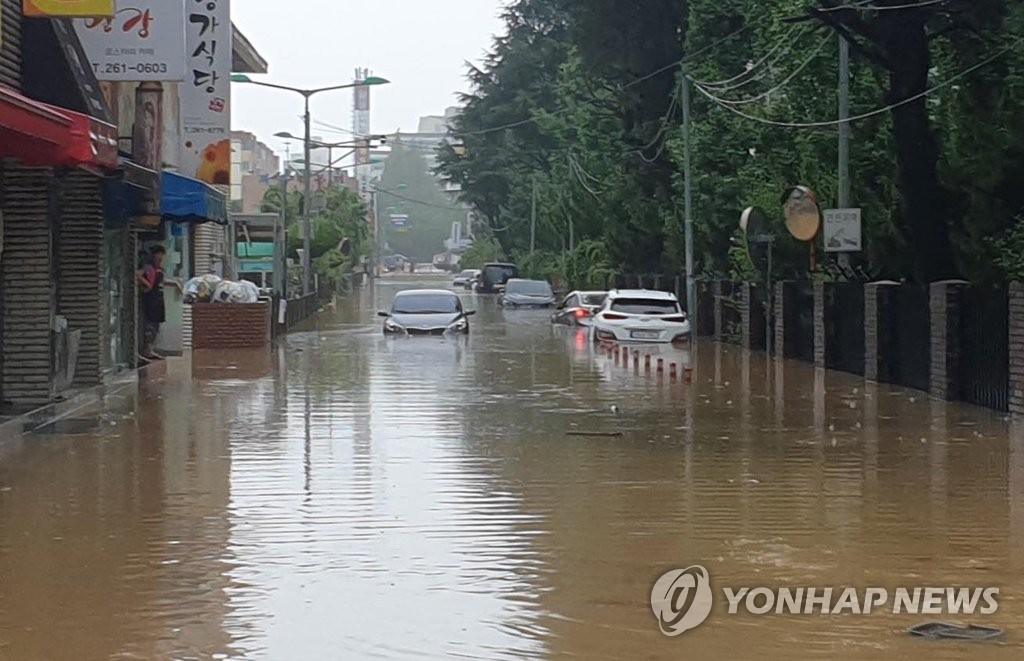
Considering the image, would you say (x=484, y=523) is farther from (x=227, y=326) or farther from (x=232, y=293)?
(x=232, y=293)

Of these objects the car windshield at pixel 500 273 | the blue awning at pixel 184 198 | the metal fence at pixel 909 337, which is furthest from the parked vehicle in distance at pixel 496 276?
the metal fence at pixel 909 337

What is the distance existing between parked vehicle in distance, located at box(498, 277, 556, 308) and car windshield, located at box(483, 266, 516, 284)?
667 inches

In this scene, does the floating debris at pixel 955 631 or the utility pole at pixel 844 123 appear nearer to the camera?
the floating debris at pixel 955 631

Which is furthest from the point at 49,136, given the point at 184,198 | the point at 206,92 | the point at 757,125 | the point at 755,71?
the point at 755,71

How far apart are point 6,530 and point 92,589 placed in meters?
2.50

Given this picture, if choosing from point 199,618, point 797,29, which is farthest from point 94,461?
point 797,29

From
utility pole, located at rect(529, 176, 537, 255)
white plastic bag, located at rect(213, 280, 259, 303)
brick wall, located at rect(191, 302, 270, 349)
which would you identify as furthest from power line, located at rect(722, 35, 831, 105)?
utility pole, located at rect(529, 176, 537, 255)

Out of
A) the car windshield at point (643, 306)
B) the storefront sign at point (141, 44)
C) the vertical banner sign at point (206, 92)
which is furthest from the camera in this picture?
the car windshield at point (643, 306)

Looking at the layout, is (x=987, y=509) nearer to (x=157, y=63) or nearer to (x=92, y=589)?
(x=92, y=589)

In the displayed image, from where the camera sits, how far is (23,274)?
20062 mm

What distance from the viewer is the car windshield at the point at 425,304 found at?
40500 mm

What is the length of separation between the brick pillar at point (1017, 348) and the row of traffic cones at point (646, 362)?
6926 millimetres

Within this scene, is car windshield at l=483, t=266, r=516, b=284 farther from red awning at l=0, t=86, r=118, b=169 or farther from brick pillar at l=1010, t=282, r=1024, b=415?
red awning at l=0, t=86, r=118, b=169

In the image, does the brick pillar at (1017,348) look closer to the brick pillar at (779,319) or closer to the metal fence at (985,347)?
the metal fence at (985,347)
